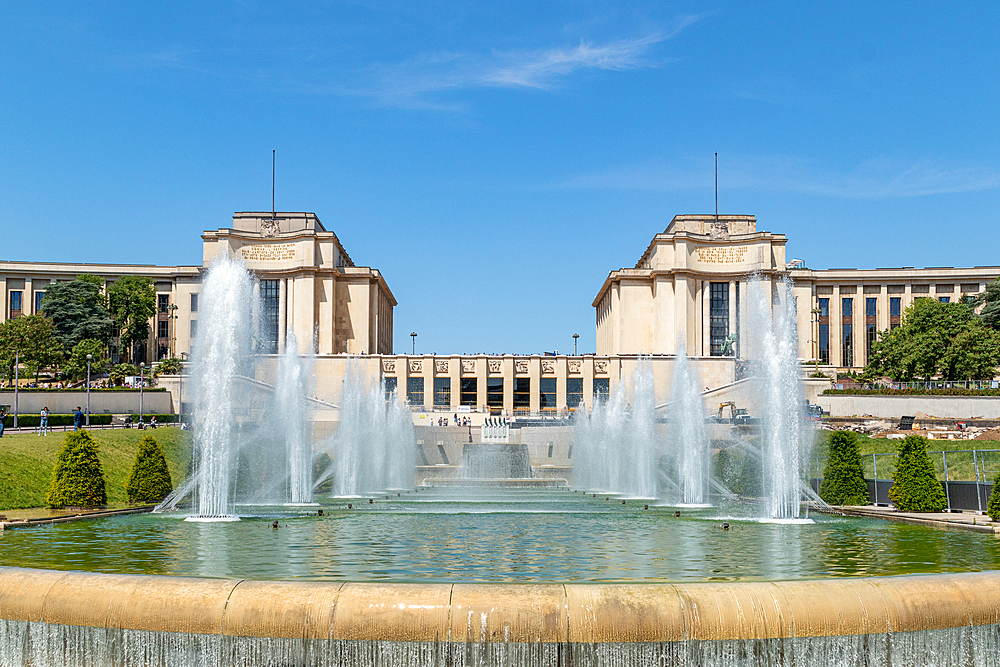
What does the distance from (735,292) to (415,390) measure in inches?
1363

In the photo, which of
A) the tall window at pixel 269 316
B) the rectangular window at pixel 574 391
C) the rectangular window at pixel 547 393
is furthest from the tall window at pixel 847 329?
the tall window at pixel 269 316

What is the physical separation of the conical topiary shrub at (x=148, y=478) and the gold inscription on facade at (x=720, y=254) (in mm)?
76524

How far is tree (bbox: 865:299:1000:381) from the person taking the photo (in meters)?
63.8

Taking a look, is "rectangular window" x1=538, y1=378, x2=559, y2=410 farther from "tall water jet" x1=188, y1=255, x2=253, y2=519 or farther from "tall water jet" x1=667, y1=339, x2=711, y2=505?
"tall water jet" x1=188, y1=255, x2=253, y2=519

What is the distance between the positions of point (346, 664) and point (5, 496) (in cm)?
1853

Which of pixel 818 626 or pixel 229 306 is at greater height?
pixel 229 306

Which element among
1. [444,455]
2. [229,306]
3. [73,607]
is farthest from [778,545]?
[444,455]

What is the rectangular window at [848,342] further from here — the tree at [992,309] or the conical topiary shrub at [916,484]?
the conical topiary shrub at [916,484]

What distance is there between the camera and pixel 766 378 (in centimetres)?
2248

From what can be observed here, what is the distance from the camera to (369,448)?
37.1 m

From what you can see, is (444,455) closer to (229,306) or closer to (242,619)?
(229,306)

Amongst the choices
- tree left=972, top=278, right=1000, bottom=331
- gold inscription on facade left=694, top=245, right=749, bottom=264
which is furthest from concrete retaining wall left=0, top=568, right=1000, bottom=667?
gold inscription on facade left=694, top=245, right=749, bottom=264

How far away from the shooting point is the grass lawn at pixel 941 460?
92.3 ft

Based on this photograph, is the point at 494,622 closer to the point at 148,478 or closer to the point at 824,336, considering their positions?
the point at 148,478
